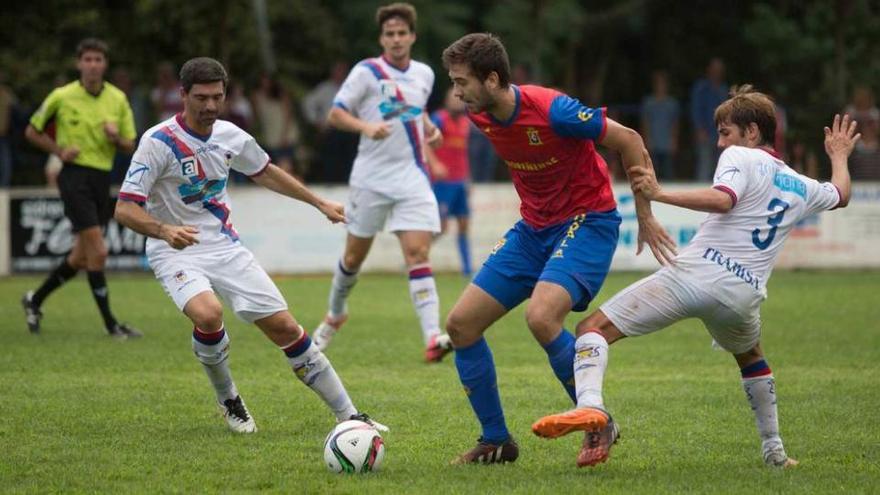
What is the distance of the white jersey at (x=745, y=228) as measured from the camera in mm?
6535

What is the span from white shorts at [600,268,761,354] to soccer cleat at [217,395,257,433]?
2216mm

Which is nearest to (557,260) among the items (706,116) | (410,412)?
(410,412)

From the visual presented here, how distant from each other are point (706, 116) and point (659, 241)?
578 inches

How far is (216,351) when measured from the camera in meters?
7.64

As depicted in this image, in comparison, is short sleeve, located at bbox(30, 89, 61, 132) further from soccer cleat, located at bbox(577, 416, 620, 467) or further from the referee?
soccer cleat, located at bbox(577, 416, 620, 467)

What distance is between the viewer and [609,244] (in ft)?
23.1

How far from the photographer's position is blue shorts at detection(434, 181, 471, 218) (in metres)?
18.2

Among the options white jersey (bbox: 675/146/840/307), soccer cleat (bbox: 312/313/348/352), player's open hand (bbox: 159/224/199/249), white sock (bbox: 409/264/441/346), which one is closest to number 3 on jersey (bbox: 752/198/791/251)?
white jersey (bbox: 675/146/840/307)

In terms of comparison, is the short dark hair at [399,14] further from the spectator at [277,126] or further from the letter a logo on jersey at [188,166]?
the spectator at [277,126]

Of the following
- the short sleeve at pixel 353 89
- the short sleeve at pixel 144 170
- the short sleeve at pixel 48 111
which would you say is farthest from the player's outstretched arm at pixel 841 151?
the short sleeve at pixel 48 111

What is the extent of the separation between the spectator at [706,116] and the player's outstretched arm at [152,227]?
45.5 ft

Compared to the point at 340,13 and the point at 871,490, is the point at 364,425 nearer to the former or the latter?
the point at 871,490

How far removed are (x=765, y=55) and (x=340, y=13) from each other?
9.85 meters

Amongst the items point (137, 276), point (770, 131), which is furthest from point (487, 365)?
point (137, 276)
